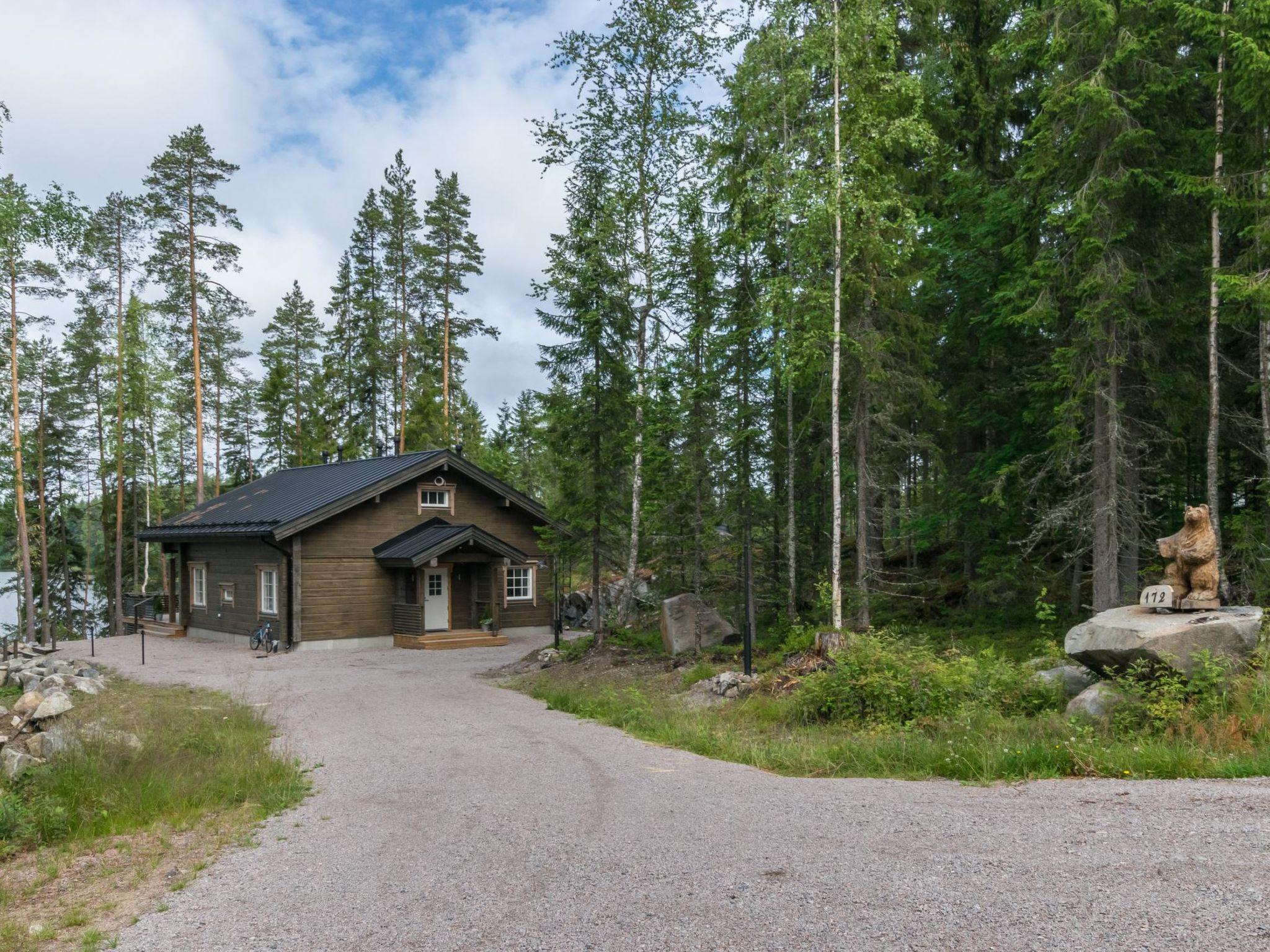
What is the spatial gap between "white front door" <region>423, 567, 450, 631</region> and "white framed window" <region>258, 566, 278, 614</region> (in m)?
3.88

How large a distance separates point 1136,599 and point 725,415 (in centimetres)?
893

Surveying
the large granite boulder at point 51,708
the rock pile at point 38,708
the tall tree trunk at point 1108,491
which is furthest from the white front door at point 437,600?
the tall tree trunk at point 1108,491

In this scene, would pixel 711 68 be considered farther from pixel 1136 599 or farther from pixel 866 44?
pixel 1136 599

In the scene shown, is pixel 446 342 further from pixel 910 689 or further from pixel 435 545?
pixel 910 689

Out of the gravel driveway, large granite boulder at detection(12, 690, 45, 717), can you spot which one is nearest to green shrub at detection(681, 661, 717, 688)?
the gravel driveway

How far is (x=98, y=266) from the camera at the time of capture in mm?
31688

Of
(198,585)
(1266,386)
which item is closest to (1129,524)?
(1266,386)

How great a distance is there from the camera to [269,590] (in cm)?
2278

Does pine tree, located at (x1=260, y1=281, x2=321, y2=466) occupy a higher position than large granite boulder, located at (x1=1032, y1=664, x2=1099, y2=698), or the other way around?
pine tree, located at (x1=260, y1=281, x2=321, y2=466)

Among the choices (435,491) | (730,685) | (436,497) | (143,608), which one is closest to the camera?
(730,685)

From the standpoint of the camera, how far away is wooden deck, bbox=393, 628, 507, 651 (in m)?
22.4

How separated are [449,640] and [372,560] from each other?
10.0 feet

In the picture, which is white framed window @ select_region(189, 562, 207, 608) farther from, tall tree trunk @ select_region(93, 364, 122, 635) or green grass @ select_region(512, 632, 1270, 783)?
green grass @ select_region(512, 632, 1270, 783)

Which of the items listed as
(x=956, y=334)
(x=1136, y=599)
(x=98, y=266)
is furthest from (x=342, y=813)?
(x=98, y=266)
